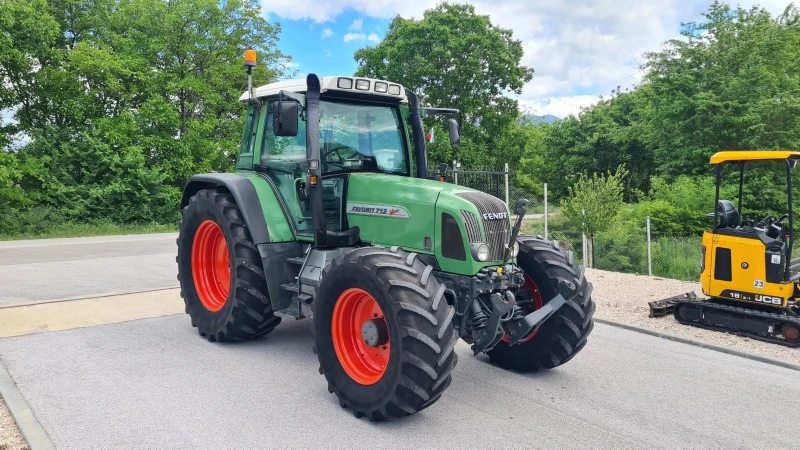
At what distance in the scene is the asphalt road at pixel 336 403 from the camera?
3873mm

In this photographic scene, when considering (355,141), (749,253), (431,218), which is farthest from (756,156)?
(355,141)

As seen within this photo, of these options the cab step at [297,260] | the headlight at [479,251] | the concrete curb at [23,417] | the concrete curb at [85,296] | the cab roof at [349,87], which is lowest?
the concrete curb at [23,417]

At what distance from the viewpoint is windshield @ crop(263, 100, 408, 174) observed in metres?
5.35

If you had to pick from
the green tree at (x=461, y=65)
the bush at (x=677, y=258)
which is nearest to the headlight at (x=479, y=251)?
the bush at (x=677, y=258)

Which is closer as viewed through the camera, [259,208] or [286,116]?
[286,116]

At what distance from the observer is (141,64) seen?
2245 cm

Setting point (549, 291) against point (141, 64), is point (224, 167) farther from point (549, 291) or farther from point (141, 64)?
point (549, 291)

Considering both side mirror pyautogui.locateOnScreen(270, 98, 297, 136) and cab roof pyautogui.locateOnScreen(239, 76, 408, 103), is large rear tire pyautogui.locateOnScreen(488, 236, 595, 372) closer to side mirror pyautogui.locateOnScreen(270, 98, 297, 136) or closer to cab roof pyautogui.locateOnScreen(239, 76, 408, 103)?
cab roof pyautogui.locateOnScreen(239, 76, 408, 103)

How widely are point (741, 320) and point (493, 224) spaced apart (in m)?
4.09

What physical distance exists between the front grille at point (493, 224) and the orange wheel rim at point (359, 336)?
3.32 feet

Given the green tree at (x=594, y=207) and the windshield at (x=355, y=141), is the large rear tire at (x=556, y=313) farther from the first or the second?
the green tree at (x=594, y=207)

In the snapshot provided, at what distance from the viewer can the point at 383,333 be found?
13.9ft

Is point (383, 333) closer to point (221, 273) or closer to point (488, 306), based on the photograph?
point (488, 306)

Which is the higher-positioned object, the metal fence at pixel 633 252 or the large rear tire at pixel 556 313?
the large rear tire at pixel 556 313
